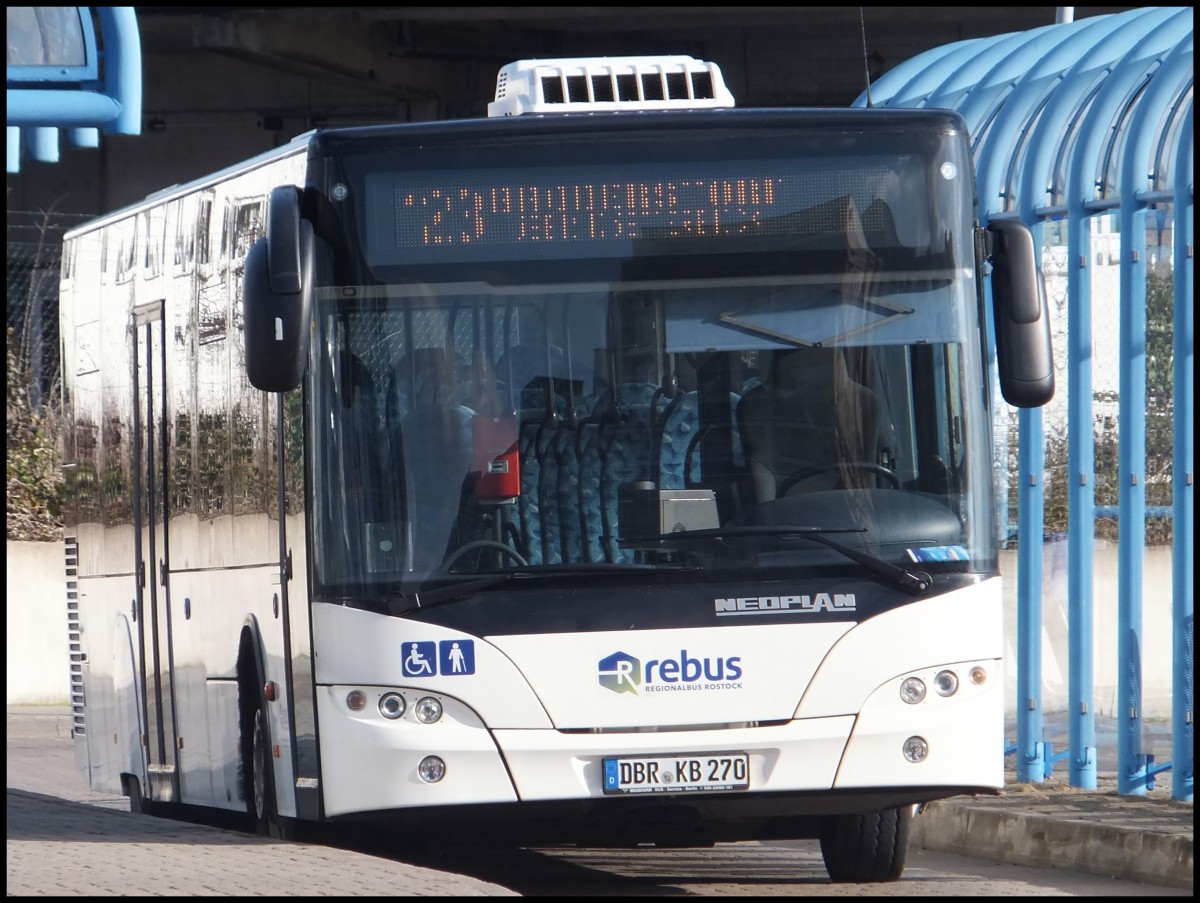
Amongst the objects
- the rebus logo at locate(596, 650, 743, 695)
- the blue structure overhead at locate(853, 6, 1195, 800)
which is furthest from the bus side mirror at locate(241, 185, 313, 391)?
the blue structure overhead at locate(853, 6, 1195, 800)

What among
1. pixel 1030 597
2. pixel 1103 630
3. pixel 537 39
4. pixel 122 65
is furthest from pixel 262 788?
pixel 537 39

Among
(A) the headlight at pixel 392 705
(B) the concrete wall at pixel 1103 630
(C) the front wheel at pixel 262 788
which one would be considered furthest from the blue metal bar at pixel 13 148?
(B) the concrete wall at pixel 1103 630

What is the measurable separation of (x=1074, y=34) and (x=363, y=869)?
6752 millimetres

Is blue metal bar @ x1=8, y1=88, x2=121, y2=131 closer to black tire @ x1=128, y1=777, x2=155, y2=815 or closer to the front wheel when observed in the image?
the front wheel

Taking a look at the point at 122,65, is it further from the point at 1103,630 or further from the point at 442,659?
the point at 1103,630

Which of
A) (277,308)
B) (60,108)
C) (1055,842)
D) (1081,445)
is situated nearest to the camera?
(277,308)

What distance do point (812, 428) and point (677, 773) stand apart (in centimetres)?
131

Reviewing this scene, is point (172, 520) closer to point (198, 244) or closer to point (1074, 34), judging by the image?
point (198, 244)

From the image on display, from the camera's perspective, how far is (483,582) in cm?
770

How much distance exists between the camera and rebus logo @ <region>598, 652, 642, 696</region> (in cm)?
775

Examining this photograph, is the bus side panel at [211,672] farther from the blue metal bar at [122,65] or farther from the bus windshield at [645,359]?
the blue metal bar at [122,65]

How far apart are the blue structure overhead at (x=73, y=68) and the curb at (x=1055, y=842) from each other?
4924 mm

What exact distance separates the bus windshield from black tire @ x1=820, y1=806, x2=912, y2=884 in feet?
4.57

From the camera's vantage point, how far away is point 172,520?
1027 cm
